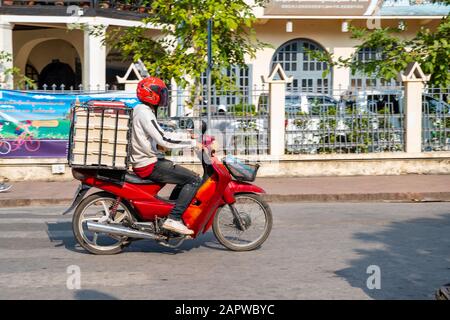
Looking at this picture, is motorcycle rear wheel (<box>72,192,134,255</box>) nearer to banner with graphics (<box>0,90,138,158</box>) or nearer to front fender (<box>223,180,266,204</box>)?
front fender (<box>223,180,266,204</box>)

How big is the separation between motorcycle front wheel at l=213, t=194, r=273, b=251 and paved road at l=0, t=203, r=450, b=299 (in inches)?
5.3

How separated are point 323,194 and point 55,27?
1442 centimetres

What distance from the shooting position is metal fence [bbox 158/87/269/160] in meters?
15.7

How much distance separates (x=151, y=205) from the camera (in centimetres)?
801

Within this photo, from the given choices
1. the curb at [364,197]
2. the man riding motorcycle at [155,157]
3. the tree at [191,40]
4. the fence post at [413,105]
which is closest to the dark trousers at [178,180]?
the man riding motorcycle at [155,157]

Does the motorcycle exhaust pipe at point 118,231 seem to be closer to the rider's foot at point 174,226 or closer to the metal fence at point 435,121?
the rider's foot at point 174,226

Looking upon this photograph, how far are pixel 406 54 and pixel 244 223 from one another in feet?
29.8

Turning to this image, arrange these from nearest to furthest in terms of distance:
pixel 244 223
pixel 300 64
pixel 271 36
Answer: pixel 244 223 < pixel 271 36 < pixel 300 64

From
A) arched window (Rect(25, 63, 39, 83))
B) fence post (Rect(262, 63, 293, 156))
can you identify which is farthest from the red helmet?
arched window (Rect(25, 63, 39, 83))

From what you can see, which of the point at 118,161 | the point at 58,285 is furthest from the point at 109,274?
the point at 118,161

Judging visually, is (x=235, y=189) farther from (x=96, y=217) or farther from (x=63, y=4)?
(x=63, y=4)

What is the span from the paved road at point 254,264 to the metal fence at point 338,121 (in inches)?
210

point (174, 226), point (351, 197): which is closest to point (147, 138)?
point (174, 226)
